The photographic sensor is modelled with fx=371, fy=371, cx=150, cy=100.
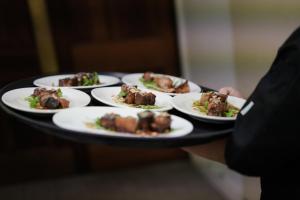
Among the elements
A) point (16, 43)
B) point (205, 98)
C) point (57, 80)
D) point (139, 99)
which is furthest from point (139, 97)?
point (16, 43)

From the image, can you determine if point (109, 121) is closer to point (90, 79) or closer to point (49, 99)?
point (49, 99)

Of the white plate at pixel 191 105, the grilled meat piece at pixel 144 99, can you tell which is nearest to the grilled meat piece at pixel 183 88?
the white plate at pixel 191 105

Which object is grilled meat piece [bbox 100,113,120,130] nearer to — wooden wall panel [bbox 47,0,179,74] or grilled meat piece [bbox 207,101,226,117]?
grilled meat piece [bbox 207,101,226,117]

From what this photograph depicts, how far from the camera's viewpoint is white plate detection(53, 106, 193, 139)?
1.06 metres

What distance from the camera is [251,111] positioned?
97 cm

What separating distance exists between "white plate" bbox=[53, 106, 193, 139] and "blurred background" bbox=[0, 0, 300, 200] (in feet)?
5.14

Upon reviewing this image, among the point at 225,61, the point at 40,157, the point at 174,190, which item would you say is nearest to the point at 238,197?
the point at 174,190

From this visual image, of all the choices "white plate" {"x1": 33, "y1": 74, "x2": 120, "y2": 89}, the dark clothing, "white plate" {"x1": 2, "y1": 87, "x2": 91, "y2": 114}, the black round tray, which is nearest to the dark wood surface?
"white plate" {"x1": 33, "y1": 74, "x2": 120, "y2": 89}

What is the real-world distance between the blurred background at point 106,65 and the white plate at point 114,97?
1308mm

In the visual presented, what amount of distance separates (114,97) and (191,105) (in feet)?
1.06

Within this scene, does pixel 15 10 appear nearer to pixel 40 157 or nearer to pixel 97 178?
pixel 40 157

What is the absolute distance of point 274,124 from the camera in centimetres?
91

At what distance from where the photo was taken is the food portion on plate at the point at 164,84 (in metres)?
1.63

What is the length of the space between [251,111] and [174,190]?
2315 mm
